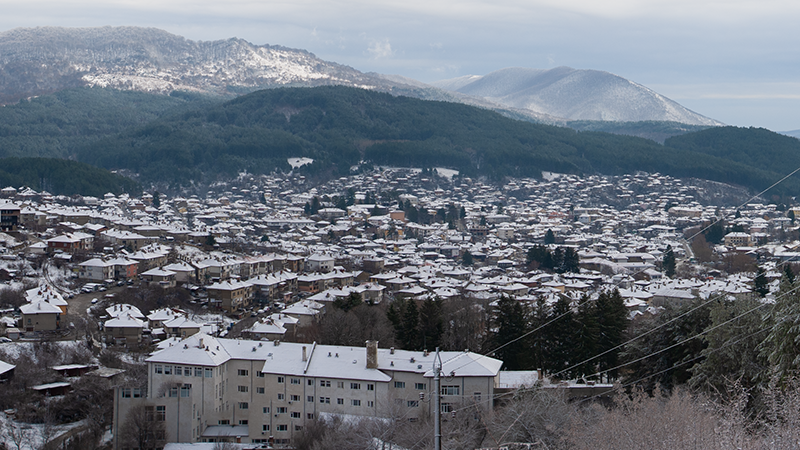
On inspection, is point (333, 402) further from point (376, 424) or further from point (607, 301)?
point (607, 301)

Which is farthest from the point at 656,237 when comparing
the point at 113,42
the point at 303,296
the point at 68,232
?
the point at 113,42

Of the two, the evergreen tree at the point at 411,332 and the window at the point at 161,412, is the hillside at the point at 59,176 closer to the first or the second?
the evergreen tree at the point at 411,332

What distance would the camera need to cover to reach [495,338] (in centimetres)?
2075

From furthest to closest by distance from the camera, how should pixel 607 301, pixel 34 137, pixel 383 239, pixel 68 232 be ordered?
pixel 34 137, pixel 383 239, pixel 68 232, pixel 607 301

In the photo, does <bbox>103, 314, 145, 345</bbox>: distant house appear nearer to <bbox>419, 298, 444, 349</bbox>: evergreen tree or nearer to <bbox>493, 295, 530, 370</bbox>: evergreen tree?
<bbox>419, 298, 444, 349</bbox>: evergreen tree

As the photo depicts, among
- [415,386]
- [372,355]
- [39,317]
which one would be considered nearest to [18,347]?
[39,317]

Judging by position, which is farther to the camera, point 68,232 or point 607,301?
point 68,232

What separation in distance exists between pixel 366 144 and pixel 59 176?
4436cm

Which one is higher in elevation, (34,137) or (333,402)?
(34,137)

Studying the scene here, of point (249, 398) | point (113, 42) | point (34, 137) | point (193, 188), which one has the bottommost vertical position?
point (249, 398)

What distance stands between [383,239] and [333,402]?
39277mm

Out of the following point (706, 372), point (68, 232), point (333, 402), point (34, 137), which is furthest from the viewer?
point (34, 137)

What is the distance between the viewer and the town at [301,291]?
17375 mm

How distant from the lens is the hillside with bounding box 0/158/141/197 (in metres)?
63.7
